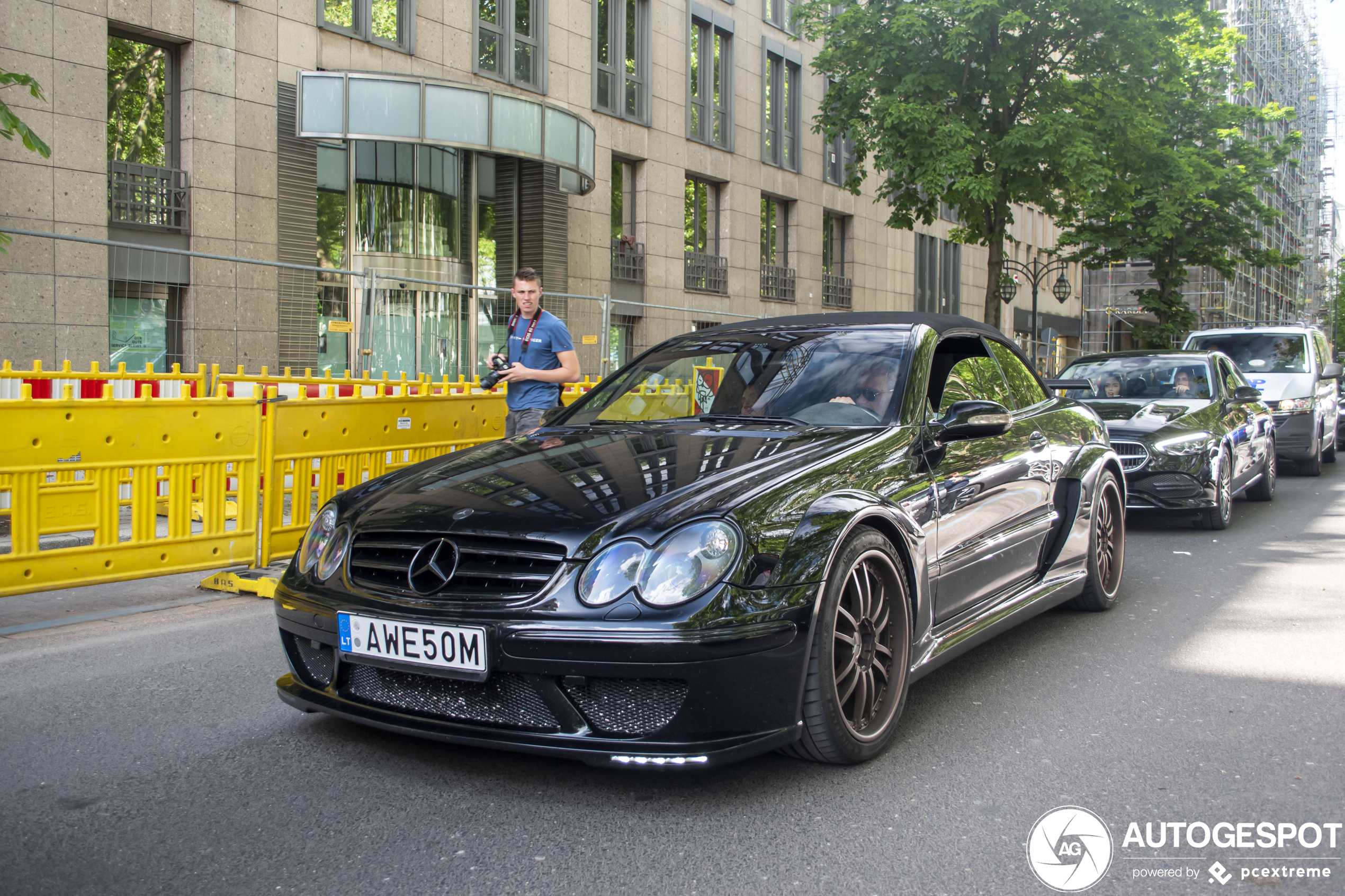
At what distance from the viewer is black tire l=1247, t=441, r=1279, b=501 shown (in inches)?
435

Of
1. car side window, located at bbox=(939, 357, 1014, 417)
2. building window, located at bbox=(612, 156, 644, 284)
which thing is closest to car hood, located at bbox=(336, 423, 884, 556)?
car side window, located at bbox=(939, 357, 1014, 417)

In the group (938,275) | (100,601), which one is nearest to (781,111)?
(938,275)

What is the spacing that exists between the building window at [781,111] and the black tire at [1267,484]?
57.7ft

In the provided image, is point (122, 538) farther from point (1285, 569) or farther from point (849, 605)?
point (1285, 569)

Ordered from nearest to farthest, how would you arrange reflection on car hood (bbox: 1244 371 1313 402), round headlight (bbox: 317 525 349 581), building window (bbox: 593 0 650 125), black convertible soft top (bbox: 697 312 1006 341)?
round headlight (bbox: 317 525 349 581) < black convertible soft top (bbox: 697 312 1006 341) < reflection on car hood (bbox: 1244 371 1313 402) < building window (bbox: 593 0 650 125)

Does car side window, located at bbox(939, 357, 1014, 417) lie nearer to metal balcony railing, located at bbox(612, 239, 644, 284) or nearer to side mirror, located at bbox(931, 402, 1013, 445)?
side mirror, located at bbox(931, 402, 1013, 445)

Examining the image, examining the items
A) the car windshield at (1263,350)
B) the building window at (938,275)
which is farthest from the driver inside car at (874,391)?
the building window at (938,275)

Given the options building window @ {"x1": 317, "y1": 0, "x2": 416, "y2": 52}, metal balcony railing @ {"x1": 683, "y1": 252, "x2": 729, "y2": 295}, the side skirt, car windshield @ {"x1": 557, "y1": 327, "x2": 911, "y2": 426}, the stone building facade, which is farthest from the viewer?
metal balcony railing @ {"x1": 683, "y1": 252, "x2": 729, "y2": 295}

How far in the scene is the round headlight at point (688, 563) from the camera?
2.99m

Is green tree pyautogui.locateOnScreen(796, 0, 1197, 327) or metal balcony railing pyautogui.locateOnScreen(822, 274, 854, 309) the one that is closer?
green tree pyautogui.locateOnScreen(796, 0, 1197, 327)

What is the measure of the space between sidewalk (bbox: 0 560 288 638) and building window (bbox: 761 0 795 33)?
940 inches

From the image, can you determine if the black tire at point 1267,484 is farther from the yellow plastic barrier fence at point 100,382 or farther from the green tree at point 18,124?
the green tree at point 18,124

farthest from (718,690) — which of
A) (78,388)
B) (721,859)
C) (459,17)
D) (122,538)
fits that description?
(459,17)

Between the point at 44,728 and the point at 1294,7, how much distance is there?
82.6 metres
